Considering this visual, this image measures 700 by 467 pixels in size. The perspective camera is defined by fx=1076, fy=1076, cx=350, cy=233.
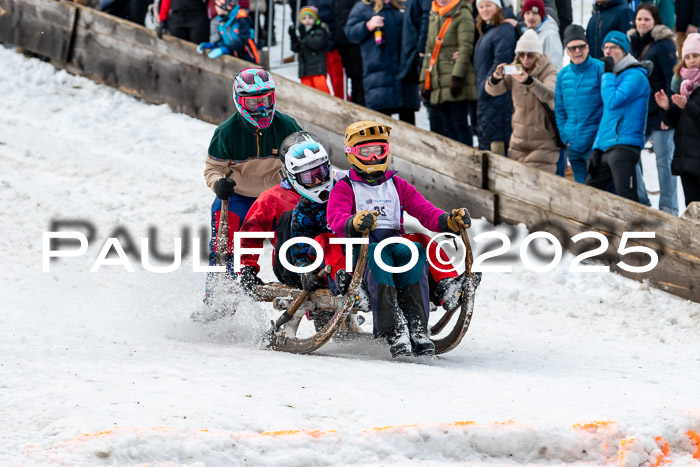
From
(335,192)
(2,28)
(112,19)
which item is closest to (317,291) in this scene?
(335,192)

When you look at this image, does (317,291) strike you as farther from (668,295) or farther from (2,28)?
(2,28)

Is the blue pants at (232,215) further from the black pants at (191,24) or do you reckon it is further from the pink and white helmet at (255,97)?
the black pants at (191,24)

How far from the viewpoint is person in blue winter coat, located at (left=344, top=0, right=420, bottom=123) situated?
36.9ft

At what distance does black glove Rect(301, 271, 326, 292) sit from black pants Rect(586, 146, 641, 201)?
344cm

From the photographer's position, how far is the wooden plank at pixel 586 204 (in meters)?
8.55

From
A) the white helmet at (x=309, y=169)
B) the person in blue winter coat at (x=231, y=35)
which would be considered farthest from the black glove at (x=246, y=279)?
the person in blue winter coat at (x=231, y=35)

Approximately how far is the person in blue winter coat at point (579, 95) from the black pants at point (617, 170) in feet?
0.80

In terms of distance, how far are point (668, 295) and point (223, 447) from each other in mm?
5198

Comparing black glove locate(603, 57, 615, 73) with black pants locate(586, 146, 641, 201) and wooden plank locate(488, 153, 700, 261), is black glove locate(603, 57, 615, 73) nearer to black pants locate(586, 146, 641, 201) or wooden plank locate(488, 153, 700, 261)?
black pants locate(586, 146, 641, 201)

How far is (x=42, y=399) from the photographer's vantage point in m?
Answer: 4.98

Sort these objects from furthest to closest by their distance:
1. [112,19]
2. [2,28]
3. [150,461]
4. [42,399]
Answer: [2,28], [112,19], [42,399], [150,461]

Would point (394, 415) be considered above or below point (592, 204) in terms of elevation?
below

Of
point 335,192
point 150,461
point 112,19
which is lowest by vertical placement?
point 150,461

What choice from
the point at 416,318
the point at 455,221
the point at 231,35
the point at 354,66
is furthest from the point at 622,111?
the point at 231,35
